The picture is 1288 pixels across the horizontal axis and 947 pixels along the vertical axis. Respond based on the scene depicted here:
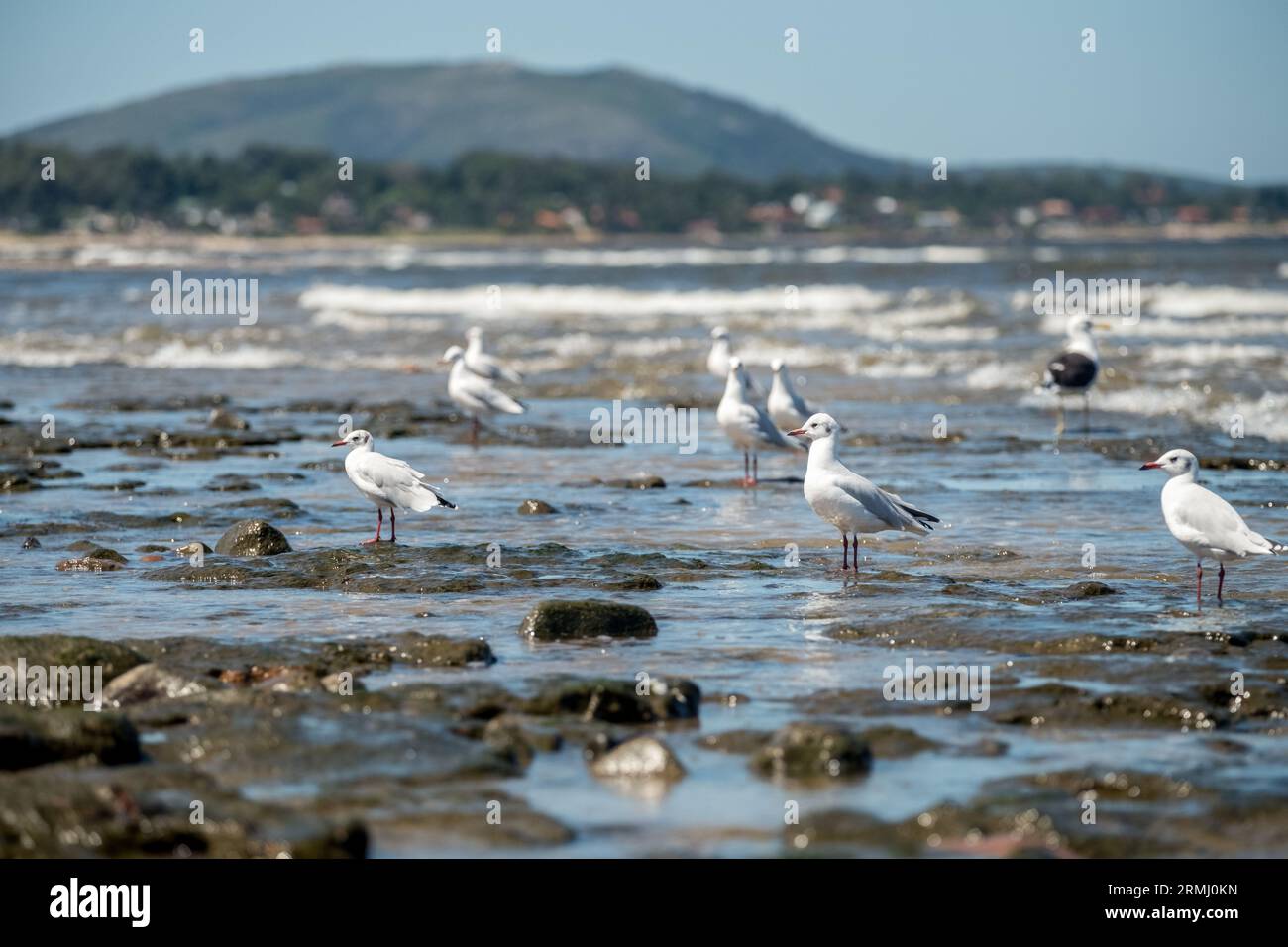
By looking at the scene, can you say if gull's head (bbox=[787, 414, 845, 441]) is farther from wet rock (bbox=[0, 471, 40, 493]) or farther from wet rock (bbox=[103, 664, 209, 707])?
wet rock (bbox=[0, 471, 40, 493])

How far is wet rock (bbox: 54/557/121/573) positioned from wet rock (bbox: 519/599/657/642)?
3.11m

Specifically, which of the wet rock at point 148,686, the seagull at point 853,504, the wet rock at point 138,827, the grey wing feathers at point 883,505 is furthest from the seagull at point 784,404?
the wet rock at point 138,827

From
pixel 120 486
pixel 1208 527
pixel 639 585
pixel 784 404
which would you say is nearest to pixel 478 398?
pixel 784 404

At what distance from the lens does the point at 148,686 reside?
7000mm

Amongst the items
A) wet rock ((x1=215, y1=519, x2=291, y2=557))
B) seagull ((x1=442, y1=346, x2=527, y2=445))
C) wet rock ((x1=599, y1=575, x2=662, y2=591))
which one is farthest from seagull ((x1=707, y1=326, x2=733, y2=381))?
wet rock ((x1=599, y1=575, x2=662, y2=591))

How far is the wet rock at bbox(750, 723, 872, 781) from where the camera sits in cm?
613

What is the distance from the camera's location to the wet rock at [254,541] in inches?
410

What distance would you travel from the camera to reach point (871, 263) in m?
68.6

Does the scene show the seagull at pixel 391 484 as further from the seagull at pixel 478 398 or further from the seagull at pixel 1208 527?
the seagull at pixel 478 398

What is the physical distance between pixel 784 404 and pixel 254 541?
20.7 ft

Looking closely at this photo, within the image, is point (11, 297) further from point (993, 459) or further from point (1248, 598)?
point (1248, 598)

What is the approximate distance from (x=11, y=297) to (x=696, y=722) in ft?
163
